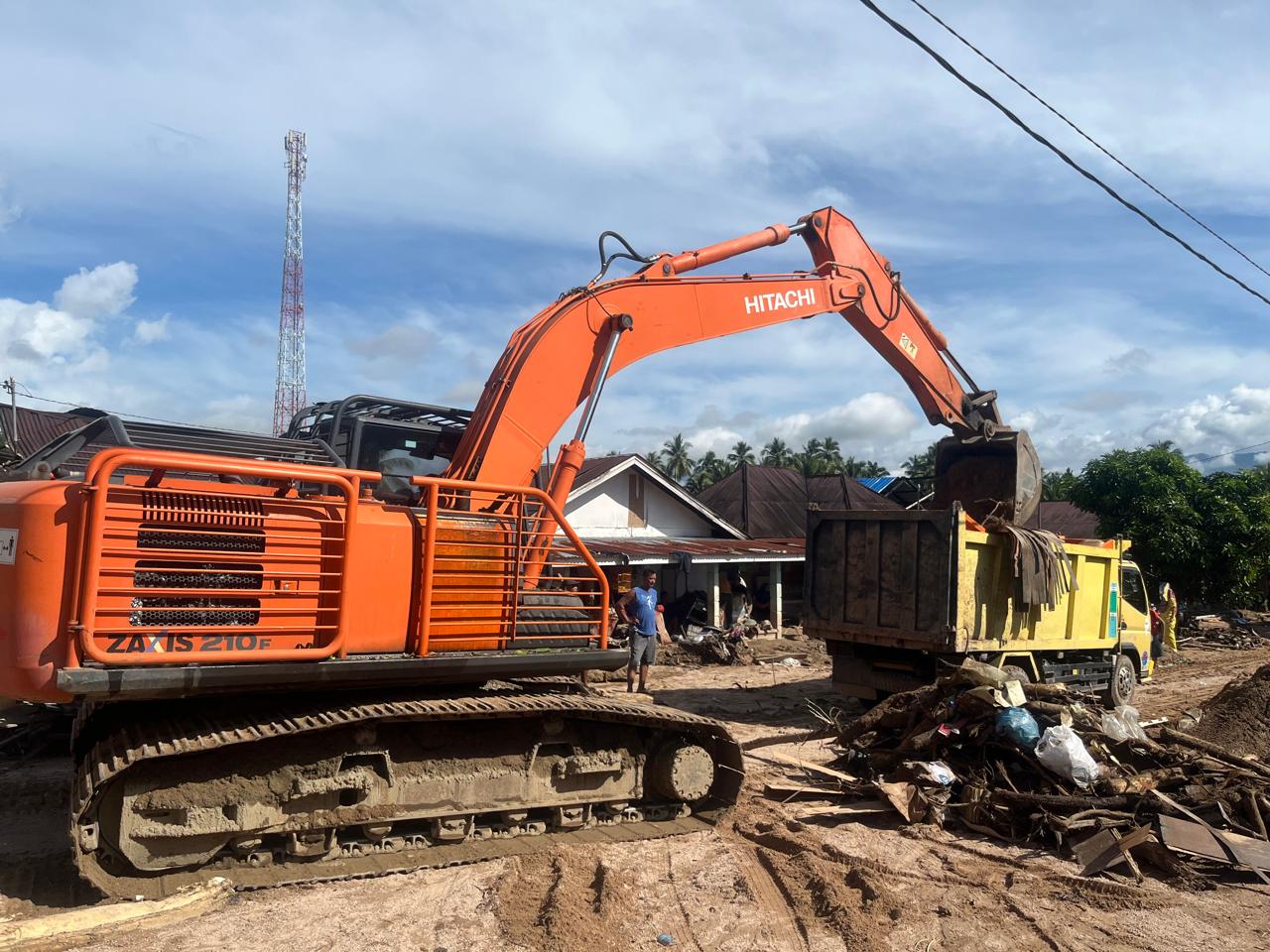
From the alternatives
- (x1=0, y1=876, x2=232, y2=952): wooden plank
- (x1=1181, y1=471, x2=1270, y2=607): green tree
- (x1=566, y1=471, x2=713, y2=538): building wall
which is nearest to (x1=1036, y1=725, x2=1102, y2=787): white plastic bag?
(x1=0, y1=876, x2=232, y2=952): wooden plank

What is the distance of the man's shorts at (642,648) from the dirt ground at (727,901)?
215 inches

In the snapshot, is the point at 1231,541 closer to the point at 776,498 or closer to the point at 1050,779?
the point at 776,498

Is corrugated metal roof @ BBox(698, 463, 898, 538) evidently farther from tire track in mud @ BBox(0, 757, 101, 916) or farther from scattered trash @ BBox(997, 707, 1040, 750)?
tire track in mud @ BBox(0, 757, 101, 916)

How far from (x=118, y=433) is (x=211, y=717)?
1893 mm

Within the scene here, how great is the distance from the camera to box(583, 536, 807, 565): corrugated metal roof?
696 inches

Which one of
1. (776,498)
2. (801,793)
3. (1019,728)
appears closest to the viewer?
(1019,728)

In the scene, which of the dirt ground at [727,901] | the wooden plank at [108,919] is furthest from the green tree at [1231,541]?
the wooden plank at [108,919]

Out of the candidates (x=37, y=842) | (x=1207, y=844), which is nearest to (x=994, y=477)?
(x=1207, y=844)

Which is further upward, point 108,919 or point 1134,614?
point 1134,614

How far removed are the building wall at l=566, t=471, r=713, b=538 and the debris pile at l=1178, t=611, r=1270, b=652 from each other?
1080 cm

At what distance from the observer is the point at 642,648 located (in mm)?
11734

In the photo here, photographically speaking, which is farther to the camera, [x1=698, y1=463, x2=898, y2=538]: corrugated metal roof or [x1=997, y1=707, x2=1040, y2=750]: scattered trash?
[x1=698, y1=463, x2=898, y2=538]: corrugated metal roof

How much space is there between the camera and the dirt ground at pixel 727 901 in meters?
4.39

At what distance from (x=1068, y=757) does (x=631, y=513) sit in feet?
50.4
